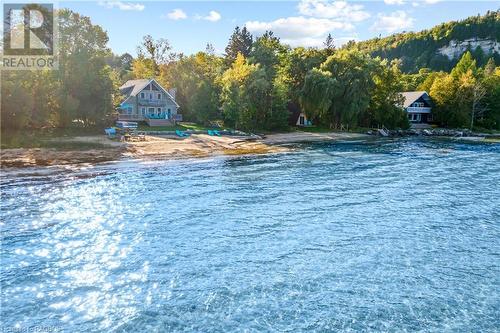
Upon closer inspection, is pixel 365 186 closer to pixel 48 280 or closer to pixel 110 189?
pixel 110 189

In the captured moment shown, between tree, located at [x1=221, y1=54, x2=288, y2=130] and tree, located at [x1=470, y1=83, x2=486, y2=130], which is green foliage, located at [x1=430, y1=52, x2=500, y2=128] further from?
tree, located at [x1=221, y1=54, x2=288, y2=130]

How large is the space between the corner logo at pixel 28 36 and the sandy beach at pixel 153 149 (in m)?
11.3

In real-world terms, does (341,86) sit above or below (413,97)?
below

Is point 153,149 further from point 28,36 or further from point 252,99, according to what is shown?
point 252,99

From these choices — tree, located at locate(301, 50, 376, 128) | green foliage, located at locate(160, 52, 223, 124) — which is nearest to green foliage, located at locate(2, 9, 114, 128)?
green foliage, located at locate(160, 52, 223, 124)

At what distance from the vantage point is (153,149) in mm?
48188

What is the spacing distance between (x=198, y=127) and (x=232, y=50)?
109 ft

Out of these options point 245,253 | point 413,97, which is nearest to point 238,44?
point 413,97

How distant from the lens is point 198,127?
67.8m

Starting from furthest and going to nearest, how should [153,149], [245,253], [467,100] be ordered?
1. [467,100]
2. [153,149]
3. [245,253]

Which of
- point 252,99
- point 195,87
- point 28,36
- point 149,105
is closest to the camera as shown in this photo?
point 28,36

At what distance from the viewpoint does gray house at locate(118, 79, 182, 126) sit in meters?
67.1

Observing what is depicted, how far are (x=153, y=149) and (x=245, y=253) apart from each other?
108 ft

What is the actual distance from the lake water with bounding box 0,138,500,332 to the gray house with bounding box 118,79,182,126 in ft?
108
